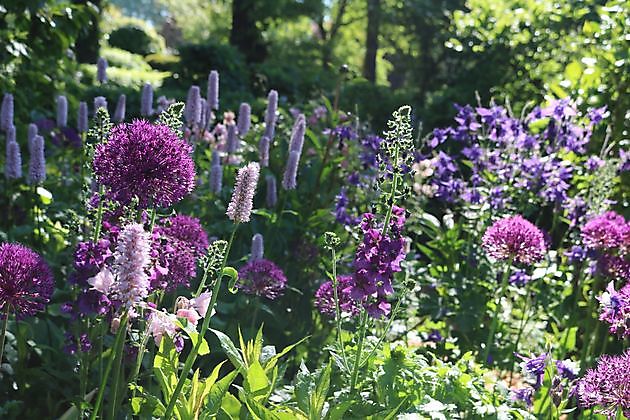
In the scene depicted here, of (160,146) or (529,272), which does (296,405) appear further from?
(529,272)

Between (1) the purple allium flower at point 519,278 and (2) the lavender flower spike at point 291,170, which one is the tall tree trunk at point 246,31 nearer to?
(2) the lavender flower spike at point 291,170

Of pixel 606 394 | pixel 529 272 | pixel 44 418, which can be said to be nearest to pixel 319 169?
pixel 529 272

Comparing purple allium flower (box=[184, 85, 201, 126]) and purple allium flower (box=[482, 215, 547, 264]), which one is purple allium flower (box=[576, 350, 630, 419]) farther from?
purple allium flower (box=[184, 85, 201, 126])

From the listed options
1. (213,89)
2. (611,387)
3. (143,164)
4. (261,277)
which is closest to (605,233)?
(611,387)

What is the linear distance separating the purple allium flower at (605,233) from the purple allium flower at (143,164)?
7.28ft

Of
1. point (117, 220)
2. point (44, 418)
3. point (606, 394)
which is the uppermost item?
point (117, 220)

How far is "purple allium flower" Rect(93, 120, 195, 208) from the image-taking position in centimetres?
189

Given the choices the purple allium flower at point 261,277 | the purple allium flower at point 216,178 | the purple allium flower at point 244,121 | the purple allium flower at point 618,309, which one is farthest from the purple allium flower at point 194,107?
the purple allium flower at point 618,309

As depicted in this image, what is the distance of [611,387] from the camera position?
2121mm

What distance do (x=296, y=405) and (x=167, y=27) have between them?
168 ft

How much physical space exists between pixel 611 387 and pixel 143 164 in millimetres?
1418

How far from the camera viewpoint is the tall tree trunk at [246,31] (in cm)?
1905

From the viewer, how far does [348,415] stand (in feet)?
7.65

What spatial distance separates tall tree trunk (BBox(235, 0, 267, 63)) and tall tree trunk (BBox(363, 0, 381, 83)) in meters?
4.13
